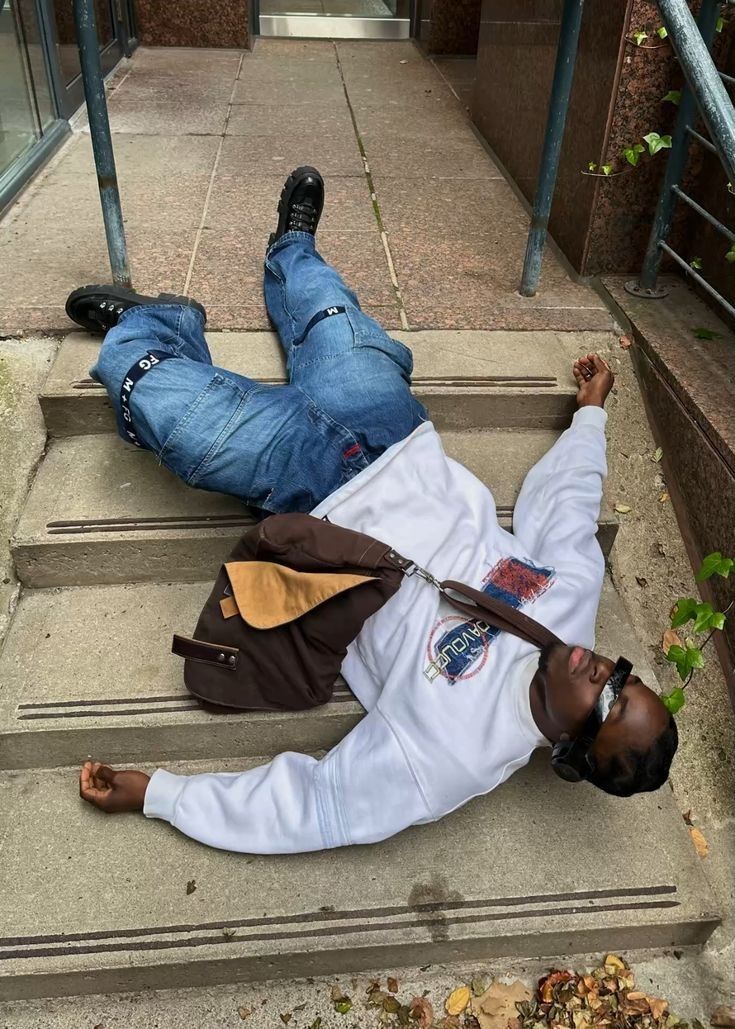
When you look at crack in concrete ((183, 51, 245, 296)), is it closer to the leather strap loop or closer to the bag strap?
the leather strap loop

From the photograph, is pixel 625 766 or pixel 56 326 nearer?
pixel 625 766

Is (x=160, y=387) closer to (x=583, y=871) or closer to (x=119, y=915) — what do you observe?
(x=119, y=915)

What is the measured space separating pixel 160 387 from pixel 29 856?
120cm

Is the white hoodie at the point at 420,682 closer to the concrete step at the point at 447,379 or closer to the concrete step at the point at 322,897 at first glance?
the concrete step at the point at 322,897

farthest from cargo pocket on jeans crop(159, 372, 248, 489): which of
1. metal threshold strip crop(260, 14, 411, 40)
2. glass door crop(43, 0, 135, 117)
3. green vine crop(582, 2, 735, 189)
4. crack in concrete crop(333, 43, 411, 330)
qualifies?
metal threshold strip crop(260, 14, 411, 40)

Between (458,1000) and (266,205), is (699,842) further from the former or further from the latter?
(266,205)

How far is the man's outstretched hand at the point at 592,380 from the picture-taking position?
101 inches

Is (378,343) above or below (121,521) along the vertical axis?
above

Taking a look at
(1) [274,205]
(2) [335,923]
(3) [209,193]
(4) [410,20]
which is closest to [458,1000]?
(2) [335,923]

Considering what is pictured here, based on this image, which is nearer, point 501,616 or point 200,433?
point 501,616

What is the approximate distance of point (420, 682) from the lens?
1.77 metres

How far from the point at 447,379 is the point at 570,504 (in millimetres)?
681

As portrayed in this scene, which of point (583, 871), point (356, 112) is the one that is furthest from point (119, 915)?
point (356, 112)

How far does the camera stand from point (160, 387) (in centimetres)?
212
